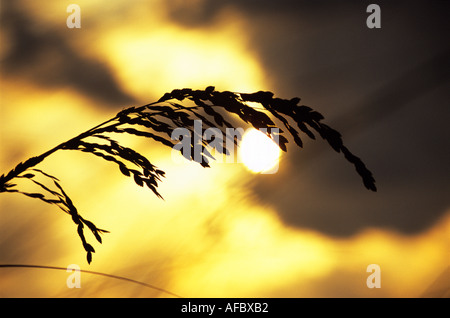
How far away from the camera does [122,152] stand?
0.98 metres

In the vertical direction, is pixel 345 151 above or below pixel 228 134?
below
